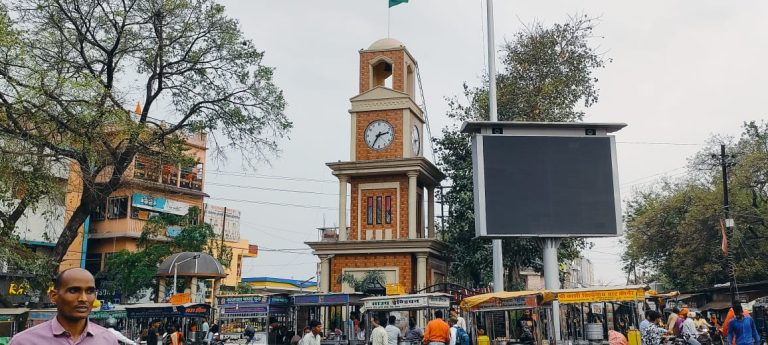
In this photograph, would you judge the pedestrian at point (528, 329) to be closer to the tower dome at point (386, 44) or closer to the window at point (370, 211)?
the window at point (370, 211)

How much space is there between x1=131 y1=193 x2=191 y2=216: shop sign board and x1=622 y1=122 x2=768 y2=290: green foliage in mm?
31838

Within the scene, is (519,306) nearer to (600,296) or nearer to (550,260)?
(600,296)

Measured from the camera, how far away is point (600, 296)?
16828mm

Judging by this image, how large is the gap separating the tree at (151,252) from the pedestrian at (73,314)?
39121 millimetres

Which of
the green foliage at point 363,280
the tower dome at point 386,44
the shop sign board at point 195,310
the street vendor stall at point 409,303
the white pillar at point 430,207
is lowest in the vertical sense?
the shop sign board at point 195,310

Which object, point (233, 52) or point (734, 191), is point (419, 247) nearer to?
point (233, 52)

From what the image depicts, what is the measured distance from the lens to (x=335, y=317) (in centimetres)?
2864

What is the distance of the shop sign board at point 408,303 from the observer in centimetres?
2002

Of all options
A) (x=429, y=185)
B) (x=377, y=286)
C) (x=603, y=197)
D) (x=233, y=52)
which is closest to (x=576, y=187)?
(x=603, y=197)

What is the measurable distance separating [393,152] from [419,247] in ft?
16.0

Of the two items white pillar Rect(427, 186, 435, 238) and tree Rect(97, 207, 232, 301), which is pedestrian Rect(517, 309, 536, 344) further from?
tree Rect(97, 207, 232, 301)

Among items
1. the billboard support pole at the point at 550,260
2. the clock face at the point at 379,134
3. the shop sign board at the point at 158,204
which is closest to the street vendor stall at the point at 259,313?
the billboard support pole at the point at 550,260

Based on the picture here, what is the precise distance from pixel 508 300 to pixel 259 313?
1090cm

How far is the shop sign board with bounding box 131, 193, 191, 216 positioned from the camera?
47.6m
